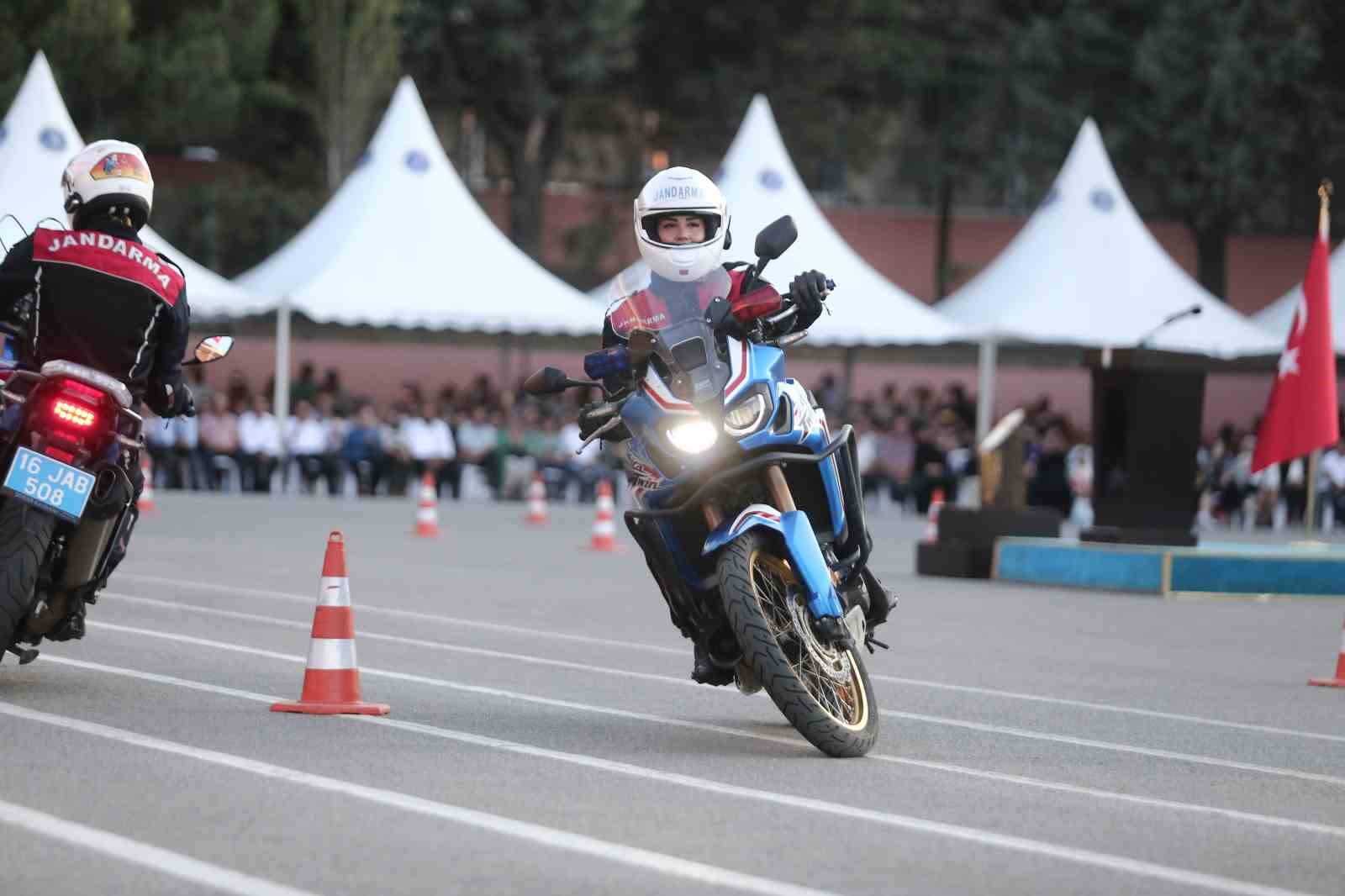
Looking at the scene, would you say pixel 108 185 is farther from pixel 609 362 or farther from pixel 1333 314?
pixel 1333 314

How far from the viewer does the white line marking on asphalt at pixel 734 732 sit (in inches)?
313

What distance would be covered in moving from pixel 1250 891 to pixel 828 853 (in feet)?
3.64

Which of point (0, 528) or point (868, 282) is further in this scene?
point (868, 282)

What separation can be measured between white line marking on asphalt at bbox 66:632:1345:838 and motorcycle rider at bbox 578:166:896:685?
16.9 inches

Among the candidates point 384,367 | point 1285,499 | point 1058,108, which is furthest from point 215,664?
point 1058,108

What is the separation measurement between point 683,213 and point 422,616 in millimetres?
6255

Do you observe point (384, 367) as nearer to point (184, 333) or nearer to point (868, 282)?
point (868, 282)

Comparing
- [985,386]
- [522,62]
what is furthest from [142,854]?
[522,62]

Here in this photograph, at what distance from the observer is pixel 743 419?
30.4 feet

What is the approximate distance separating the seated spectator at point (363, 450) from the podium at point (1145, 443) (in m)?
15.1

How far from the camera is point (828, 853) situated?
6.90 m

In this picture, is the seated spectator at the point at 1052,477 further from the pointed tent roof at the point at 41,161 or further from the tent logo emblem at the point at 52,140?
the tent logo emblem at the point at 52,140

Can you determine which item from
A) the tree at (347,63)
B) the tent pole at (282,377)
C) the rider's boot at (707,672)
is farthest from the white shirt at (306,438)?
the rider's boot at (707,672)

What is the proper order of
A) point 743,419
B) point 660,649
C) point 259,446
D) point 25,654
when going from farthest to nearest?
point 259,446, point 660,649, point 25,654, point 743,419
